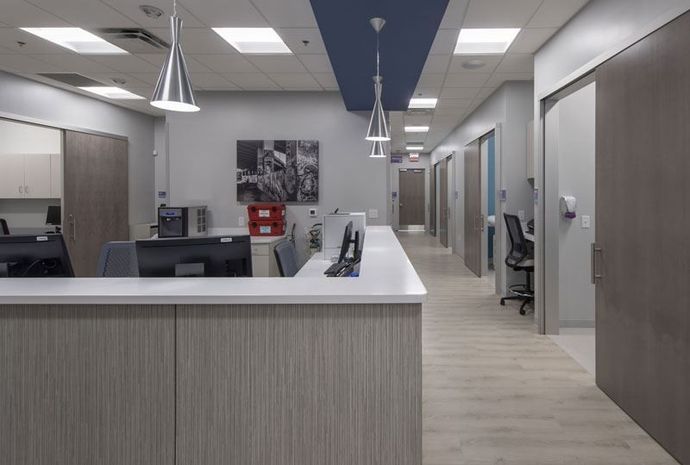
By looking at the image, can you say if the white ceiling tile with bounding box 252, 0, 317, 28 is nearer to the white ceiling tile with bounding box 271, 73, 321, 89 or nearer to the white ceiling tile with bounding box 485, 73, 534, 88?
the white ceiling tile with bounding box 271, 73, 321, 89

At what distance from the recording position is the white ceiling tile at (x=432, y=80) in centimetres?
564

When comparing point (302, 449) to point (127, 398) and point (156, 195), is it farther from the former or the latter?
point (156, 195)

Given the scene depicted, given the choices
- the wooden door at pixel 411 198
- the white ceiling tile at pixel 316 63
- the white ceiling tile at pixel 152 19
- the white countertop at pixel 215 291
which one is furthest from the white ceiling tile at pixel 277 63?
the wooden door at pixel 411 198

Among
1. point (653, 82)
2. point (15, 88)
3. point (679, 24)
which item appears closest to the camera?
point (679, 24)

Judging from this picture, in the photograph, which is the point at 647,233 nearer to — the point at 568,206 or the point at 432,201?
the point at 568,206

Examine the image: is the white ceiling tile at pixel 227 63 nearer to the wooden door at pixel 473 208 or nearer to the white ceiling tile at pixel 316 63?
the white ceiling tile at pixel 316 63

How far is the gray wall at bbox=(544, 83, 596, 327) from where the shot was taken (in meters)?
4.55

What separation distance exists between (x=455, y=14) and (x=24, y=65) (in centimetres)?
472

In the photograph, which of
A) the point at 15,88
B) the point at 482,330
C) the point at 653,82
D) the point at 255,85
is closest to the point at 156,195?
the point at 15,88

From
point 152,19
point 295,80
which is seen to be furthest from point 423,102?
point 152,19

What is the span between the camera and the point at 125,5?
3604mm

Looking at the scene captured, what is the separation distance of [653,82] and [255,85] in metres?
4.55

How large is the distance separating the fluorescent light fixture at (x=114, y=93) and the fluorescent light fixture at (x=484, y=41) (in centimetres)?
455

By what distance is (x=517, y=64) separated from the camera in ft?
16.8
